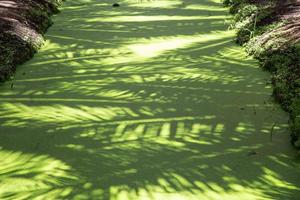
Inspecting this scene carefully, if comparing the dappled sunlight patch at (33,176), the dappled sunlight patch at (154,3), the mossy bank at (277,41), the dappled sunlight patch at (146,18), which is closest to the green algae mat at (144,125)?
the dappled sunlight patch at (33,176)

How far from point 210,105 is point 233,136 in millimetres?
610

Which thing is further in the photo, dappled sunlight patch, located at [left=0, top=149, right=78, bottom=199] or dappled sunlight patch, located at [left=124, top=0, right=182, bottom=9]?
dappled sunlight patch, located at [left=124, top=0, right=182, bottom=9]

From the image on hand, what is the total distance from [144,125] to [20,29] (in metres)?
2.97

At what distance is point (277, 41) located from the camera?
17.4ft

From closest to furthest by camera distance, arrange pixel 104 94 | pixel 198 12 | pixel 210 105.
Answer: pixel 210 105
pixel 104 94
pixel 198 12

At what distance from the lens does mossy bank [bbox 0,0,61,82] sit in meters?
5.13

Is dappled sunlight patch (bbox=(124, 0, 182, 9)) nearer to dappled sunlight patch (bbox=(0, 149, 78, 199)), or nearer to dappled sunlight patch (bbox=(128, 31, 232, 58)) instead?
dappled sunlight patch (bbox=(128, 31, 232, 58))

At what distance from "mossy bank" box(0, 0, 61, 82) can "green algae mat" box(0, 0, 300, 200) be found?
15cm

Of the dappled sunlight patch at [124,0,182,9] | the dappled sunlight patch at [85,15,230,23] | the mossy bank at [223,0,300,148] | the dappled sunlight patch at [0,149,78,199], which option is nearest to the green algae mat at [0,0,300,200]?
the dappled sunlight patch at [0,149,78,199]

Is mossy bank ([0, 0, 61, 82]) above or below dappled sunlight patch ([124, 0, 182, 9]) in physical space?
below

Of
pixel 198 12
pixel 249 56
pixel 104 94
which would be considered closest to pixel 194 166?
pixel 104 94

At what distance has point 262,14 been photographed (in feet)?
21.5

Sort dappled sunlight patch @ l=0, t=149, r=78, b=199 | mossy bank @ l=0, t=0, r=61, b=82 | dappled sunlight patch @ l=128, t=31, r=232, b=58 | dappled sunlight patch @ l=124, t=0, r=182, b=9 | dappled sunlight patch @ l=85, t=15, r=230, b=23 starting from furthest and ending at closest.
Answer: dappled sunlight patch @ l=124, t=0, r=182, b=9 < dappled sunlight patch @ l=85, t=15, r=230, b=23 < dappled sunlight patch @ l=128, t=31, r=232, b=58 < mossy bank @ l=0, t=0, r=61, b=82 < dappled sunlight patch @ l=0, t=149, r=78, b=199

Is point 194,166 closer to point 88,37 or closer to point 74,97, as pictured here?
point 74,97
